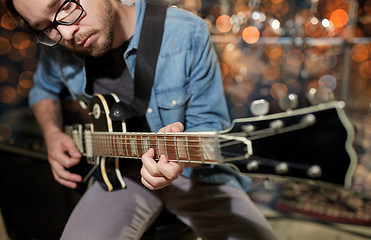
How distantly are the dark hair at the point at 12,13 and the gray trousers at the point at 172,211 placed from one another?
1.31ft

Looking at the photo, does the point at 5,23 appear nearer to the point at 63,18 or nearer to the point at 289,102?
the point at 63,18

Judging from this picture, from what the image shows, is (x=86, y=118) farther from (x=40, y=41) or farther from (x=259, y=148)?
(x=259, y=148)

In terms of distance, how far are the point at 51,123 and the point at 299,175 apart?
66 centimetres

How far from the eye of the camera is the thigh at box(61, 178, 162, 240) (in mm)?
708

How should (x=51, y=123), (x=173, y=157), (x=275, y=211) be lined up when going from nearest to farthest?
(x=173, y=157) < (x=51, y=123) < (x=275, y=211)

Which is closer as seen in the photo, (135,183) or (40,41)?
(40,41)

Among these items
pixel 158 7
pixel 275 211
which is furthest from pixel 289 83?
pixel 275 211

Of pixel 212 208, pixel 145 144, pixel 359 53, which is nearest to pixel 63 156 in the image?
pixel 145 144

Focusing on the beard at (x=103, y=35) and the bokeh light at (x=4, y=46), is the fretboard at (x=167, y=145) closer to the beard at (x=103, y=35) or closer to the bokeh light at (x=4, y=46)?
the beard at (x=103, y=35)

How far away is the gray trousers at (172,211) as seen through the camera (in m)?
0.71

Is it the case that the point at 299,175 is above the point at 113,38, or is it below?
below

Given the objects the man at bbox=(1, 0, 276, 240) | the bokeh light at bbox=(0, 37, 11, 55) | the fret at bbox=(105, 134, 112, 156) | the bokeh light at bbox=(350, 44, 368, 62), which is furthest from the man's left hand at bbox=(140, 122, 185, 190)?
the bokeh light at bbox=(350, 44, 368, 62)

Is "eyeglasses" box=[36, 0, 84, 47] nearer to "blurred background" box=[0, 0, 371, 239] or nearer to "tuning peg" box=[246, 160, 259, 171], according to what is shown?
"blurred background" box=[0, 0, 371, 239]

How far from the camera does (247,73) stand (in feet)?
2.50
